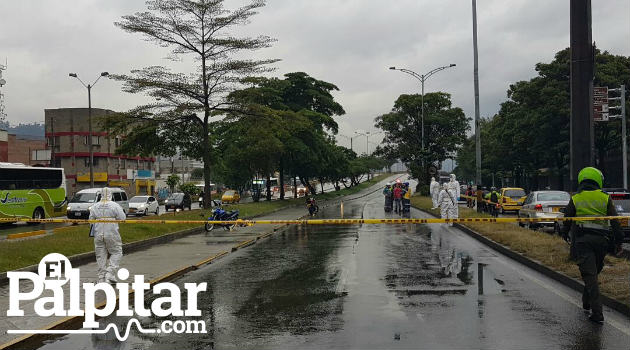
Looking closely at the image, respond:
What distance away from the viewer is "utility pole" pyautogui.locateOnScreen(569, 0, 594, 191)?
12.3 meters

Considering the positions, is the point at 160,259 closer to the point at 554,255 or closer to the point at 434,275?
the point at 434,275

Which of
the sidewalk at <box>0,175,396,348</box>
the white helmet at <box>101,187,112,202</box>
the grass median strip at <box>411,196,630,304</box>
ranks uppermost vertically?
the white helmet at <box>101,187,112,202</box>

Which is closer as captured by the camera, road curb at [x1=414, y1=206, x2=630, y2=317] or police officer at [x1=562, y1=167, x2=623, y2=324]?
police officer at [x1=562, y1=167, x2=623, y2=324]

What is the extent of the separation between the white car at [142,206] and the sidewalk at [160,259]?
17345 mm

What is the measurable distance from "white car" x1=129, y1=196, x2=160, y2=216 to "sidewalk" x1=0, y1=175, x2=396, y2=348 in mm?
17345

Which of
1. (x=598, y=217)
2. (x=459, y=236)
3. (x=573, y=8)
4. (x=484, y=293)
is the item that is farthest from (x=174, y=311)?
(x=459, y=236)

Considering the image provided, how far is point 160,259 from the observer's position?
1498cm

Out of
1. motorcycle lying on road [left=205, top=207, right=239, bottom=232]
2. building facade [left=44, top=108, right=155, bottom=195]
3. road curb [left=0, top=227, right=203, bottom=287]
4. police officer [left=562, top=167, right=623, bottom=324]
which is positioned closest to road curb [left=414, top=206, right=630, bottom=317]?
police officer [left=562, top=167, right=623, bottom=324]

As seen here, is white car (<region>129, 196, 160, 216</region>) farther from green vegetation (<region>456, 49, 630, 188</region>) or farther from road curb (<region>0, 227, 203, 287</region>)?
green vegetation (<region>456, 49, 630, 188</region>)

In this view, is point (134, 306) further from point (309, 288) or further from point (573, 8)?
point (573, 8)

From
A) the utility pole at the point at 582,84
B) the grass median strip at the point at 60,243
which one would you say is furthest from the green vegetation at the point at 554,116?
the utility pole at the point at 582,84

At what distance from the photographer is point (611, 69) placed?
41719mm

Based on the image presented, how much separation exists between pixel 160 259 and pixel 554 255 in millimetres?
9154

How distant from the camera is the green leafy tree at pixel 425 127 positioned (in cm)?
7606
